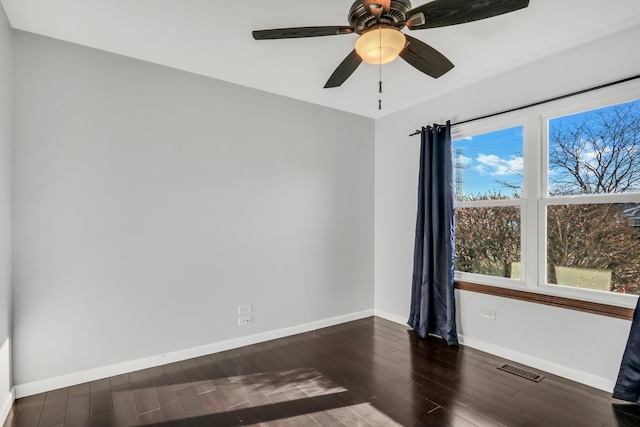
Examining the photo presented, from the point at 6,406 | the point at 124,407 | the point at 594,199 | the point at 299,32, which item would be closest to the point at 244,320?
the point at 124,407

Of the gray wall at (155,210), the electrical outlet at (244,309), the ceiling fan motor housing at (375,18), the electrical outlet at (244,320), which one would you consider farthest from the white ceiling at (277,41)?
the electrical outlet at (244,320)

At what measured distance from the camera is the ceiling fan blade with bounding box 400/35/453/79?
208 centimetres

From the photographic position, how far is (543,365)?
2885 millimetres

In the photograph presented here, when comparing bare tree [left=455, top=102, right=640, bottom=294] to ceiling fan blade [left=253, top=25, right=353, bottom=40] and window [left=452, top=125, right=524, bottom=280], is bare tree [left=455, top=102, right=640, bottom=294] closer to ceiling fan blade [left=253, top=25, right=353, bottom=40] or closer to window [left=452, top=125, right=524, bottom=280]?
window [left=452, top=125, right=524, bottom=280]

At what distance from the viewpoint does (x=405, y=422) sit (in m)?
2.18

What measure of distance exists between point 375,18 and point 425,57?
0.53m

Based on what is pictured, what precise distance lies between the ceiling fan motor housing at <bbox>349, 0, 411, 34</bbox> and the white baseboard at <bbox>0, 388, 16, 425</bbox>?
10.2ft

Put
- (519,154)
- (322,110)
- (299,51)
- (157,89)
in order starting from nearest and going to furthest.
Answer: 1. (299,51)
2. (157,89)
3. (519,154)
4. (322,110)

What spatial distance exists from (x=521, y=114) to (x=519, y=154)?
1.18ft

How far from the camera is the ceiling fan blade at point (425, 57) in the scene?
208 centimetres

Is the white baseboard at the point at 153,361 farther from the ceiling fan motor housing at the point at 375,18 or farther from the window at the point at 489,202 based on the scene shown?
the ceiling fan motor housing at the point at 375,18

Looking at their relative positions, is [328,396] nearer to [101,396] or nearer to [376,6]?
[101,396]

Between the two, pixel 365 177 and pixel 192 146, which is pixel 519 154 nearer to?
pixel 365 177

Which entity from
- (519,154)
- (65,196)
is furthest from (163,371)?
(519,154)
